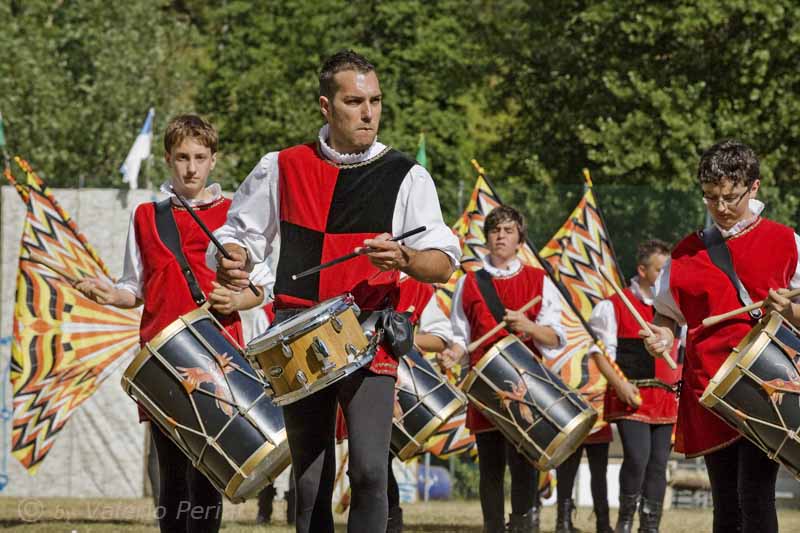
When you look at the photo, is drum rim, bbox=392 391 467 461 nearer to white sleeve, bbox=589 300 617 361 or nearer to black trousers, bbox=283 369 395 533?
white sleeve, bbox=589 300 617 361

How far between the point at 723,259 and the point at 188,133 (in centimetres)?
230

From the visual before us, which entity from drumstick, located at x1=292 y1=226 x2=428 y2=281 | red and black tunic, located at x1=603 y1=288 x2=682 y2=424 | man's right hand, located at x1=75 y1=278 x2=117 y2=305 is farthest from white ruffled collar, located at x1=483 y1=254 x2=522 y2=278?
drumstick, located at x1=292 y1=226 x2=428 y2=281

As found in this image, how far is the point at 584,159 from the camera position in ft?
74.4

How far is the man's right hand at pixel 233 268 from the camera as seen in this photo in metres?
4.91

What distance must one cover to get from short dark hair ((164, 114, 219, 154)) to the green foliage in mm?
7212

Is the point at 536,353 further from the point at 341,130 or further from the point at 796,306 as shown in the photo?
the point at 341,130

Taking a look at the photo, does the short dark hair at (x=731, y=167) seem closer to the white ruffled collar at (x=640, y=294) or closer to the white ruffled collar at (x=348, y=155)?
the white ruffled collar at (x=348, y=155)

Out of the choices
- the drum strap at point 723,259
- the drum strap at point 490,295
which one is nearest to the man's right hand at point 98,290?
the drum strap at point 723,259

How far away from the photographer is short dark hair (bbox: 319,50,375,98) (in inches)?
195

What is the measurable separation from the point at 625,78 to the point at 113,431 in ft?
37.0

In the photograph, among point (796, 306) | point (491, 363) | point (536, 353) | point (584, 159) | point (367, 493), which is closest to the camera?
point (367, 493)

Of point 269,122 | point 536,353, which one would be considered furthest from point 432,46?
point 536,353

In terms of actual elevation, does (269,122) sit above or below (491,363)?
above

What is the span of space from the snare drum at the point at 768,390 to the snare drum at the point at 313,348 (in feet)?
4.60
